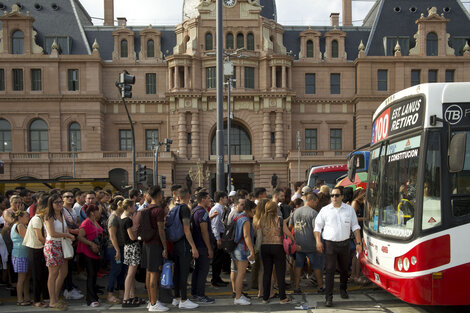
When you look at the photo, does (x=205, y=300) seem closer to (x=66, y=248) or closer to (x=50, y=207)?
(x=66, y=248)

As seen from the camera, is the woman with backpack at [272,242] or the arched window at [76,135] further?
the arched window at [76,135]

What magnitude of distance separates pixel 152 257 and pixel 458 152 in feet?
17.4

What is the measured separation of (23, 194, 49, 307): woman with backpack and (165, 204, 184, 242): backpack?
7.33 feet

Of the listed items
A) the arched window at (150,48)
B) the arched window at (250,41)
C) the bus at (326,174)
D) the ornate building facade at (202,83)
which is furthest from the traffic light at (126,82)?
the arched window at (150,48)

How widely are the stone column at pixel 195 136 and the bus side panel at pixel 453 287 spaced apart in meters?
38.4

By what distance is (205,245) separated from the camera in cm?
905

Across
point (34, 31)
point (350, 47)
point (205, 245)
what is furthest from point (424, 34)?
point (205, 245)

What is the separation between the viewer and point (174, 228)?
859 centimetres

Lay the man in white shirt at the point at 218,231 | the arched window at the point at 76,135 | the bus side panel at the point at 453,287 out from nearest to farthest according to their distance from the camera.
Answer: the bus side panel at the point at 453,287
the man in white shirt at the point at 218,231
the arched window at the point at 76,135

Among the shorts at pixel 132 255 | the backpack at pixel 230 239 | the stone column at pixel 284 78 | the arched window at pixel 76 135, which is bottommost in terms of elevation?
the shorts at pixel 132 255

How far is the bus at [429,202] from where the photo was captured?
698 centimetres

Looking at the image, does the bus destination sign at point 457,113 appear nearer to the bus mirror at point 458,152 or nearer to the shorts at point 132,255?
the bus mirror at point 458,152

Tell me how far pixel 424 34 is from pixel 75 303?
45.2 m

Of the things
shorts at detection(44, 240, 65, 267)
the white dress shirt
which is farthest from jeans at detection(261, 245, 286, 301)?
shorts at detection(44, 240, 65, 267)
